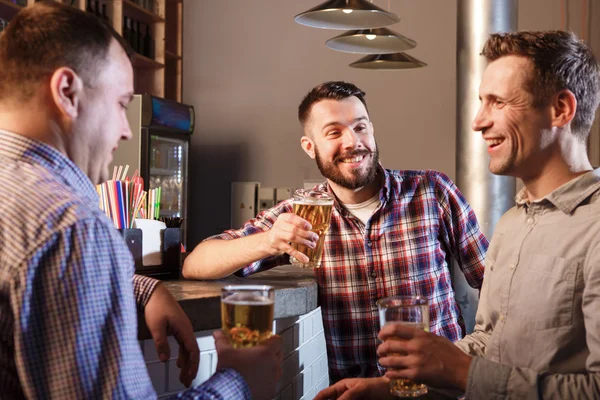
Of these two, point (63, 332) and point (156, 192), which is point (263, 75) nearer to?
point (156, 192)

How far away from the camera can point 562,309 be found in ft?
4.42

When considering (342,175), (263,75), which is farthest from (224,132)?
(342,175)

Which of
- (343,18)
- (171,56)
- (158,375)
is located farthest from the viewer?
(171,56)

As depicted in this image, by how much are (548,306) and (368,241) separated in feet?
3.49

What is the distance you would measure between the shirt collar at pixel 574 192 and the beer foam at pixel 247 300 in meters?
0.67

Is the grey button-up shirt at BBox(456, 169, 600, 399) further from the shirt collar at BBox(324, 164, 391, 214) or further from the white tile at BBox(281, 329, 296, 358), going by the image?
the shirt collar at BBox(324, 164, 391, 214)

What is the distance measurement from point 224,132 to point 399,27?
1.99m

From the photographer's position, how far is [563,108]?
1.55 metres

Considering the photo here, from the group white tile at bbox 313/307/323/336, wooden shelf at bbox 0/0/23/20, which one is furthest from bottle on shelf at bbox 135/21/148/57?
white tile at bbox 313/307/323/336

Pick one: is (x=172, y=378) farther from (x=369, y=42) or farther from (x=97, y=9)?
(x=97, y=9)

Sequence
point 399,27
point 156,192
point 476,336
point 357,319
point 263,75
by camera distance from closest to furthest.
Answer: point 476,336, point 156,192, point 357,319, point 399,27, point 263,75

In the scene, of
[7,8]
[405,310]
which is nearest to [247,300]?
[405,310]

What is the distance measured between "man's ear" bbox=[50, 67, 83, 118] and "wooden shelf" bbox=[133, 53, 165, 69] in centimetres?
478

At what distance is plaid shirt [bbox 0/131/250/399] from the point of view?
2.92 ft
